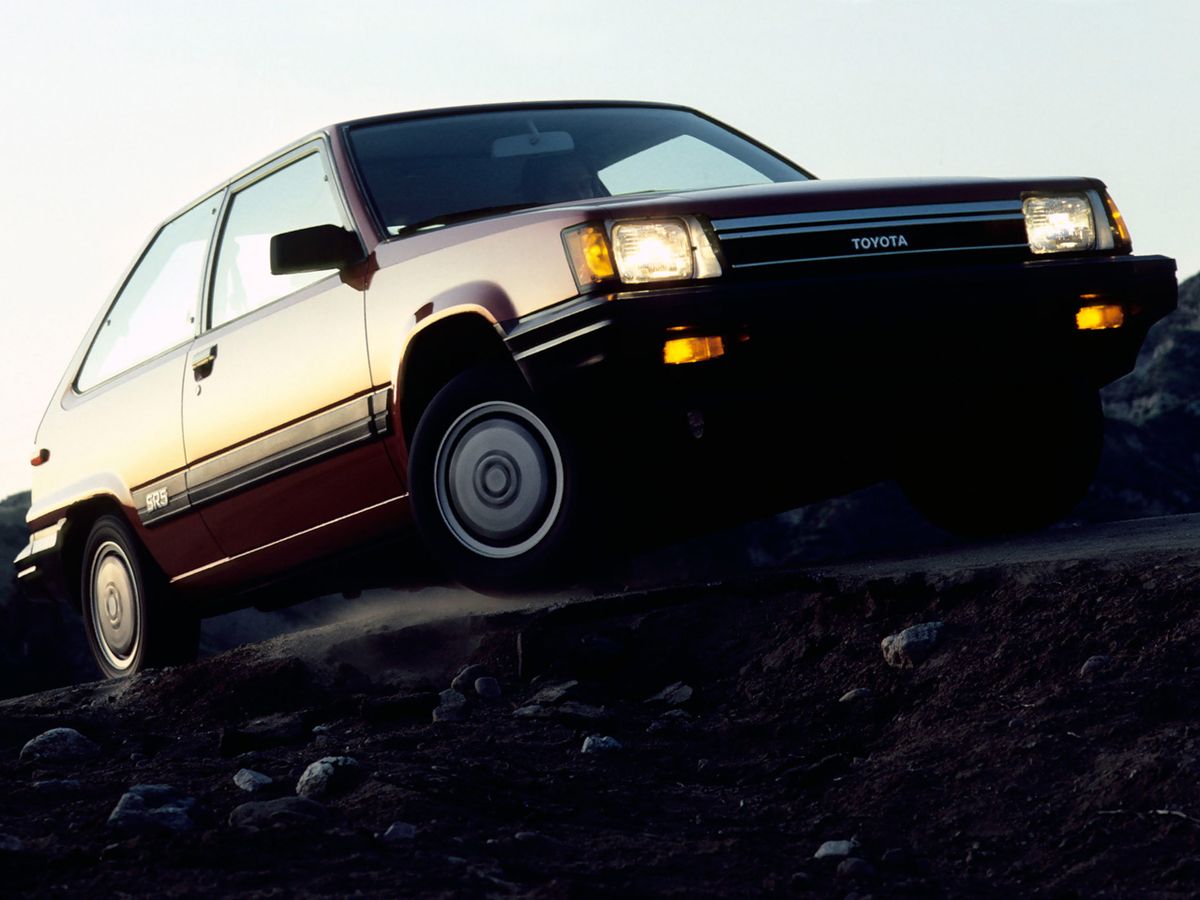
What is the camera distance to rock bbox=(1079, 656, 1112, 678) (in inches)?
142

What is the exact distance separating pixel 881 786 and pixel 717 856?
19.7 inches

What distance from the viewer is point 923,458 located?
5.76 m

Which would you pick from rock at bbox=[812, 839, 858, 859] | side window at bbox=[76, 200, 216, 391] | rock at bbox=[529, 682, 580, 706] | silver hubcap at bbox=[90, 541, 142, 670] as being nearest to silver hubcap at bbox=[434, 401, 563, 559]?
rock at bbox=[529, 682, 580, 706]

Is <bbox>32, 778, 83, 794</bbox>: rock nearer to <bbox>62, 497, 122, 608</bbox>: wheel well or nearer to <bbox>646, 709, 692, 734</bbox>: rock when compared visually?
<bbox>646, 709, 692, 734</bbox>: rock

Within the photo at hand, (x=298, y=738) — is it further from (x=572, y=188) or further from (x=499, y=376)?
(x=572, y=188)

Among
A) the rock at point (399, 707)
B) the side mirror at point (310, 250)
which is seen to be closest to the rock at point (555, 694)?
the rock at point (399, 707)

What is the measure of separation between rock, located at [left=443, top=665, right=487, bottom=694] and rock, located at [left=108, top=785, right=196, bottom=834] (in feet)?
4.38

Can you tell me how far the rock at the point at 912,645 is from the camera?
3941 millimetres

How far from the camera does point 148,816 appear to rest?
3156 millimetres

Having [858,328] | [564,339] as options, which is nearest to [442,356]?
[564,339]

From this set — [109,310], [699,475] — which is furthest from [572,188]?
[109,310]

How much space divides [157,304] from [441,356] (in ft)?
6.24

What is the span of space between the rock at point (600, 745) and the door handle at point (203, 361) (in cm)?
248

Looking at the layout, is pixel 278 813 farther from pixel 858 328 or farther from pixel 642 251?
pixel 858 328
